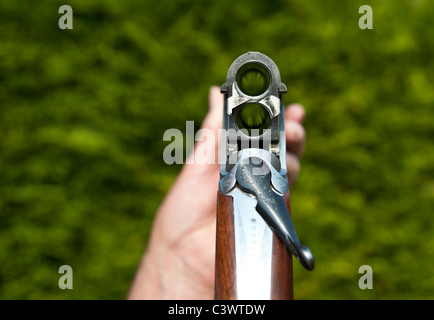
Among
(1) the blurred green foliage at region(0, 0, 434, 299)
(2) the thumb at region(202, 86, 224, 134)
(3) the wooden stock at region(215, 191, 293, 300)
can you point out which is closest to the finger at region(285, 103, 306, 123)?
(2) the thumb at region(202, 86, 224, 134)

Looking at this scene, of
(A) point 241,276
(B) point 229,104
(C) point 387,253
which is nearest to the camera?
(A) point 241,276

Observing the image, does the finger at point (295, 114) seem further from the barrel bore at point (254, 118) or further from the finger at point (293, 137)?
the barrel bore at point (254, 118)

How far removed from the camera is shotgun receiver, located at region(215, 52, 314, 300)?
3.61 feet

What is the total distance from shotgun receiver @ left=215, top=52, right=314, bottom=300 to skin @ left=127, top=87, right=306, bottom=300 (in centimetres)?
63

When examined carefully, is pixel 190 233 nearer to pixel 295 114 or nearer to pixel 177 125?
pixel 295 114

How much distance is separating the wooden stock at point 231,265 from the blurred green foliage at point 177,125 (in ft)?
5.14

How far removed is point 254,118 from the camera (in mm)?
1296

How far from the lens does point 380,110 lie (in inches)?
111

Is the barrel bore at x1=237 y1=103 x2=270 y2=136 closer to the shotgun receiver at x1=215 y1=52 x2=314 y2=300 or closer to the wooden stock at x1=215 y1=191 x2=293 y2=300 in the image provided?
the shotgun receiver at x1=215 y1=52 x2=314 y2=300

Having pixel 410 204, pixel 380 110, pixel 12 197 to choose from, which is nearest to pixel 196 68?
pixel 380 110

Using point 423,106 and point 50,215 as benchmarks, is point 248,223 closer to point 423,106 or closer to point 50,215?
point 50,215

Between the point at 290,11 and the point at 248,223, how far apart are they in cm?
206

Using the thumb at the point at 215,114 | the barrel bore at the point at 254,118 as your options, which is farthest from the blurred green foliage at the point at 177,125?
the barrel bore at the point at 254,118

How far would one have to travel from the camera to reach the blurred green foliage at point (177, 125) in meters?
2.71
